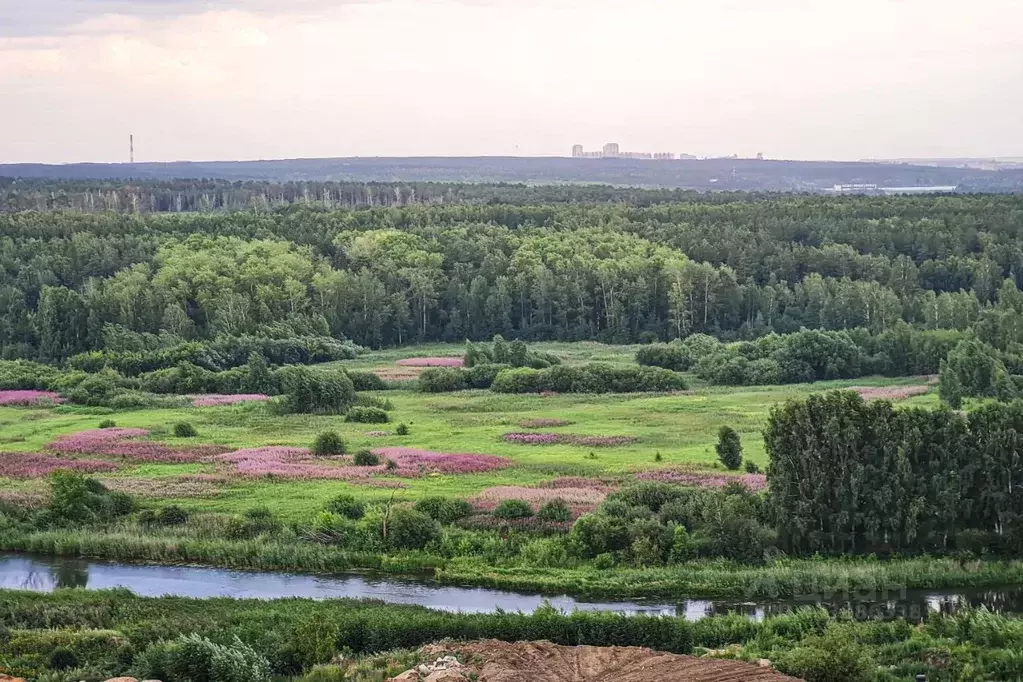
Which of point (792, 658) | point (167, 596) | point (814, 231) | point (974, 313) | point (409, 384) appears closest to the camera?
point (792, 658)

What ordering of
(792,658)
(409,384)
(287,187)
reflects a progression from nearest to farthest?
(792,658)
(409,384)
(287,187)

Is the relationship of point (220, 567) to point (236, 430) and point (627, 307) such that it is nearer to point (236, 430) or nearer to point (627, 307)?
point (236, 430)

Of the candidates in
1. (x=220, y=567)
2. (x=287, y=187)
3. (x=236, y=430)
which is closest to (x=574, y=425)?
→ (x=236, y=430)

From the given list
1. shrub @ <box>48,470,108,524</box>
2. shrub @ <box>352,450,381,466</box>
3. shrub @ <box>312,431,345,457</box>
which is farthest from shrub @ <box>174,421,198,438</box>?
shrub @ <box>48,470,108,524</box>

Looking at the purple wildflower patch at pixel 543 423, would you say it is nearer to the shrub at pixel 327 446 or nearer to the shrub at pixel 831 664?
the shrub at pixel 327 446

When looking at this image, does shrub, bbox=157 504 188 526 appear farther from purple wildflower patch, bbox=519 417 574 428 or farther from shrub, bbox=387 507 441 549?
purple wildflower patch, bbox=519 417 574 428

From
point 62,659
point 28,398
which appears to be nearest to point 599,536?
point 62,659

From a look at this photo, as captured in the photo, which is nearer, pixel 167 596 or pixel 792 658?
pixel 792 658
